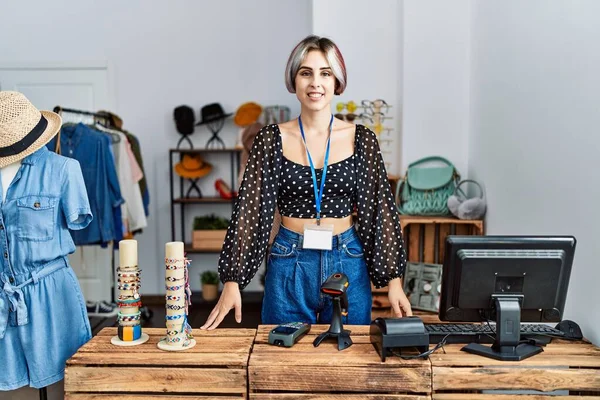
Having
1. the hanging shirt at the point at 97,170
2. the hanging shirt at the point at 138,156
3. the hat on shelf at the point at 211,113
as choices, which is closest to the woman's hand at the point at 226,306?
the hanging shirt at the point at 97,170

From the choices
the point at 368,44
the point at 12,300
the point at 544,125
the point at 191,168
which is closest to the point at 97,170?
the point at 191,168

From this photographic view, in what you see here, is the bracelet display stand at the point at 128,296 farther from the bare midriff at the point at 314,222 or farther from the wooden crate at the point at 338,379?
the bare midriff at the point at 314,222

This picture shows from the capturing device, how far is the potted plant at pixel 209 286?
18.0ft

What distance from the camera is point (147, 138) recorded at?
5.68m

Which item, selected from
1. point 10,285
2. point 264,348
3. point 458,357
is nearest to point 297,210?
point 264,348

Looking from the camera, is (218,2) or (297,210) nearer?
(297,210)

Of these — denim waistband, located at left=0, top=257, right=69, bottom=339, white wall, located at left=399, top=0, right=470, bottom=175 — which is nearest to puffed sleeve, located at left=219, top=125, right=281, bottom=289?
denim waistband, located at left=0, top=257, right=69, bottom=339

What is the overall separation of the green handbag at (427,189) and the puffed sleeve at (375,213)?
176 cm

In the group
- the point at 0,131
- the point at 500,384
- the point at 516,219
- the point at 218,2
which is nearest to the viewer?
the point at 500,384

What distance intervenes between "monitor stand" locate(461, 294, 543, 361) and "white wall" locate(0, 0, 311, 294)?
4.19 metres

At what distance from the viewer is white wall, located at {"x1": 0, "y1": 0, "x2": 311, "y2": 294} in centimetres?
557

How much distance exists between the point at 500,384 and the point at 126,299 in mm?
1108

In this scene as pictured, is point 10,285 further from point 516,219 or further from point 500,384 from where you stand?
point 516,219

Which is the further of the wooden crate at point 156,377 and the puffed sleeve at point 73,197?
the puffed sleeve at point 73,197
